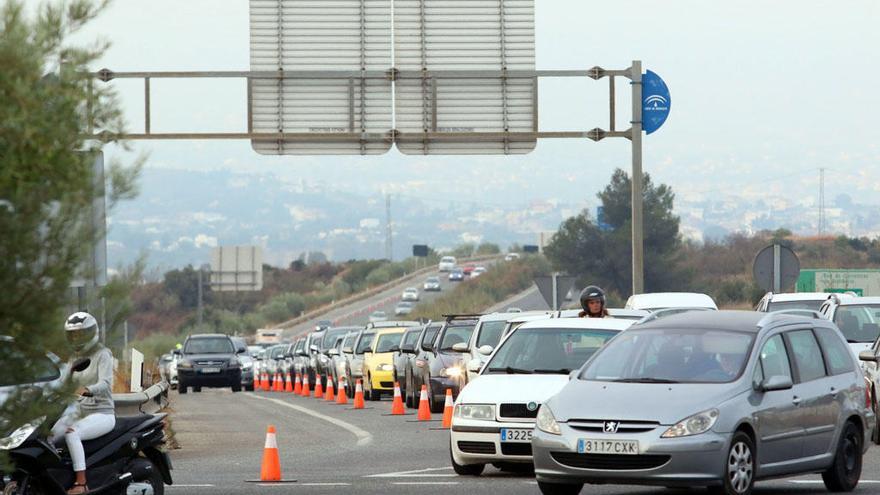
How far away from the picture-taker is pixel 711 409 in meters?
14.7

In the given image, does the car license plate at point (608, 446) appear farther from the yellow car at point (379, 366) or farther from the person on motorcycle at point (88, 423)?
the yellow car at point (379, 366)

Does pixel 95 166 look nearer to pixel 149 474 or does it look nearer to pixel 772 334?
pixel 149 474

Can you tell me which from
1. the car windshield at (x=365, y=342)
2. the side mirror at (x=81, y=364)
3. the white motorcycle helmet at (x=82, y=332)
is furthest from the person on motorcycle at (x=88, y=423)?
the car windshield at (x=365, y=342)

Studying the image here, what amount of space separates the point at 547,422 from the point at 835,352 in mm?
3065

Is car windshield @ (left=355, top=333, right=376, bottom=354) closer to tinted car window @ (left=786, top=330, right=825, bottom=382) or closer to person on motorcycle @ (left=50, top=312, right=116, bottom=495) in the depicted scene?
tinted car window @ (left=786, top=330, right=825, bottom=382)

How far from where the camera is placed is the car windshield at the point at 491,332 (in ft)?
97.0

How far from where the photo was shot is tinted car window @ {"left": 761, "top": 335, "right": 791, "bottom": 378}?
15.7m

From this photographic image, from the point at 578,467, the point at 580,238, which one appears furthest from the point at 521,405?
the point at 580,238

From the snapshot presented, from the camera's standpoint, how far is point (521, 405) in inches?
704

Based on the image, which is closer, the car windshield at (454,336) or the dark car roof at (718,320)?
the dark car roof at (718,320)

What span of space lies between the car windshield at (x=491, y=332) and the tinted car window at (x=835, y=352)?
1271 cm

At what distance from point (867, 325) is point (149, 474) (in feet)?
46.5

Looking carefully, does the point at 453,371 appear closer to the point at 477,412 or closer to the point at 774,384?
the point at 477,412


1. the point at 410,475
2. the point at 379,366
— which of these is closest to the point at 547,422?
the point at 410,475
